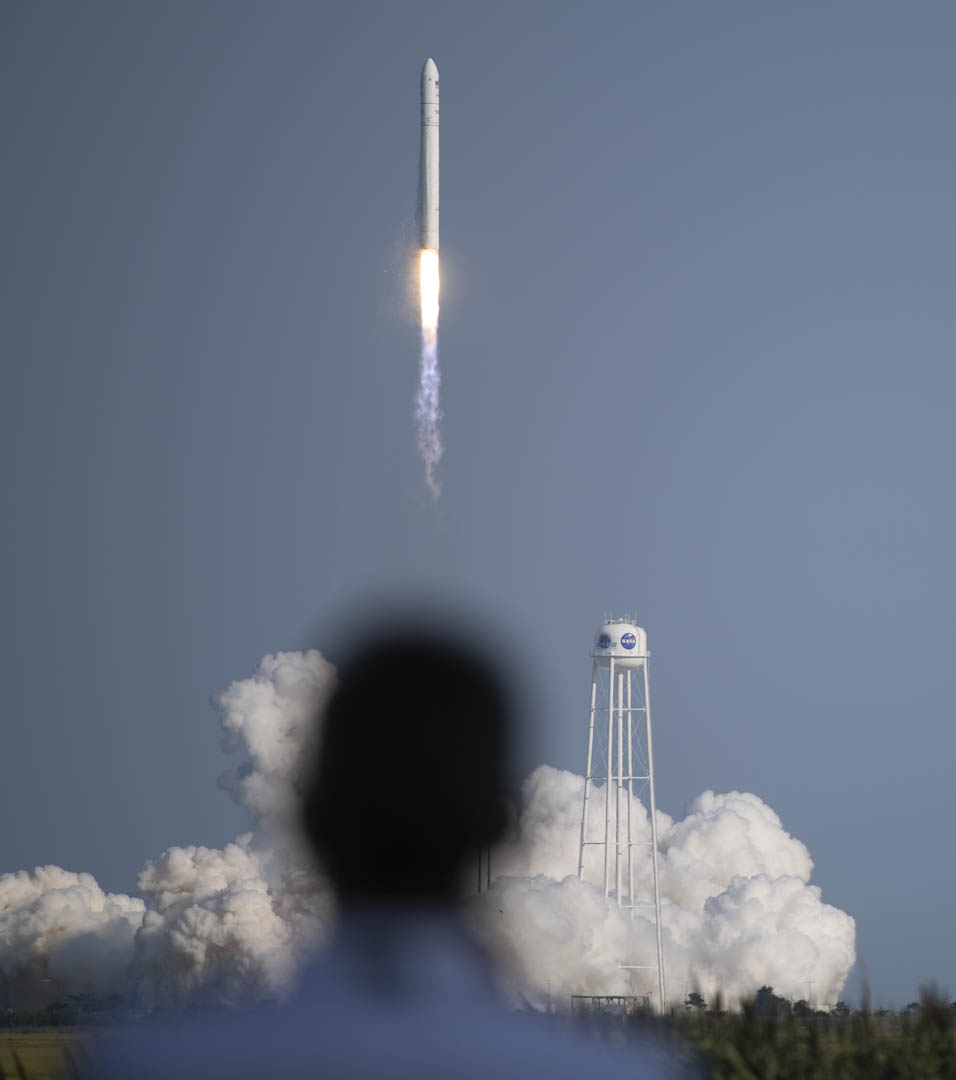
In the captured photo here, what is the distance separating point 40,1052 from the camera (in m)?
87.8

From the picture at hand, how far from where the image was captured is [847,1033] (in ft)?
191

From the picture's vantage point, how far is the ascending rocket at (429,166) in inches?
3425

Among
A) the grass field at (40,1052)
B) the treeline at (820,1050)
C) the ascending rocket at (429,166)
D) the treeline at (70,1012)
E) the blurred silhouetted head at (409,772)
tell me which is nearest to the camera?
the treeline at (820,1050)

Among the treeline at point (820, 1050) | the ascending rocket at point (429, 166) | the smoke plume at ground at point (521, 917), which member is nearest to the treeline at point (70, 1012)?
the smoke plume at ground at point (521, 917)

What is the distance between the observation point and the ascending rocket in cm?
8700

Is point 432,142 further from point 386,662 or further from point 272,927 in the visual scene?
point 272,927

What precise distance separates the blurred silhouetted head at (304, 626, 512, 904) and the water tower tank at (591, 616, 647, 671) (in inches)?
208

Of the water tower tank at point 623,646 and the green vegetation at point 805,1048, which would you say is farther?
the water tower tank at point 623,646

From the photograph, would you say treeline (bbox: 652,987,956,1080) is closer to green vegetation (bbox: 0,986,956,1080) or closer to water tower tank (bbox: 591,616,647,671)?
green vegetation (bbox: 0,986,956,1080)

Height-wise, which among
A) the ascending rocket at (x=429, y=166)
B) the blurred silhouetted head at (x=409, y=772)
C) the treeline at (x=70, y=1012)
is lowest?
the treeline at (x=70, y=1012)

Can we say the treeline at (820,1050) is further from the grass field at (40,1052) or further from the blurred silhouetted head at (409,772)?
the blurred silhouetted head at (409,772)

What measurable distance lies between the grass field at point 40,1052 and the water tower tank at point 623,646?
27.8 meters

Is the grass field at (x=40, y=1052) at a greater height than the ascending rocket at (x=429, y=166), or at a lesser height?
lesser

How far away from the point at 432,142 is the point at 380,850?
96.8 feet
